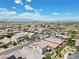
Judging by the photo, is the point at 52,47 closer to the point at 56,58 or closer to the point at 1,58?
the point at 56,58

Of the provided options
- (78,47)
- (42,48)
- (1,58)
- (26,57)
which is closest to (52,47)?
(42,48)

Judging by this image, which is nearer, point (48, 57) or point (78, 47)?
point (48, 57)

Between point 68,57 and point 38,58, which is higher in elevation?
point 68,57

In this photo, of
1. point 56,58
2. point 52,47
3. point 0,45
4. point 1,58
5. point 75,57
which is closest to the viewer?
point 75,57

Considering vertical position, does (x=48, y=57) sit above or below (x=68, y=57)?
below

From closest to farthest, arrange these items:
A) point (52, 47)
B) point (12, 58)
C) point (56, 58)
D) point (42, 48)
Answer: point (12, 58)
point (56, 58)
point (42, 48)
point (52, 47)

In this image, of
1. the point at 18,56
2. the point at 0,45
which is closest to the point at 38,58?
the point at 18,56

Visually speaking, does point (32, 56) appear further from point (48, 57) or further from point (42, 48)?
point (42, 48)

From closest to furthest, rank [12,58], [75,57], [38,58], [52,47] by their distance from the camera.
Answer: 1. [75,57]
2. [12,58]
3. [38,58]
4. [52,47]

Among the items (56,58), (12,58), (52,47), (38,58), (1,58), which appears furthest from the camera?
(52,47)
